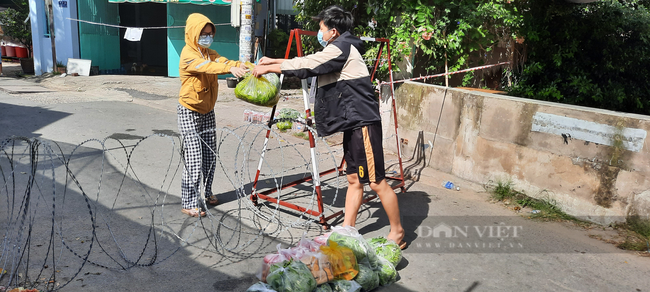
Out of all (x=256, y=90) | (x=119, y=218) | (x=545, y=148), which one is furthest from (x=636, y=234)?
(x=119, y=218)

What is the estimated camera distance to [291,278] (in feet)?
10.3

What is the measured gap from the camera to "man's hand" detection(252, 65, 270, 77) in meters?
4.09

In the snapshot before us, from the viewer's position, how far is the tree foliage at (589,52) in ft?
24.4

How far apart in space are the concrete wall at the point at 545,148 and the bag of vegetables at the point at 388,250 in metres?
2.49

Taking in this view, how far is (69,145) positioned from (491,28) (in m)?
7.05

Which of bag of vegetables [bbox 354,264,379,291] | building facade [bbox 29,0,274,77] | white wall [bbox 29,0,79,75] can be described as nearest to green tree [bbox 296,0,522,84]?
bag of vegetables [bbox 354,264,379,291]

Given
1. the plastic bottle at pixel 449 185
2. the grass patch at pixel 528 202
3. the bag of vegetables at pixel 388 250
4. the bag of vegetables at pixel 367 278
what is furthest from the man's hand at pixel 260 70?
the grass patch at pixel 528 202

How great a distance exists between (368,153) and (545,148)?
253 centimetres

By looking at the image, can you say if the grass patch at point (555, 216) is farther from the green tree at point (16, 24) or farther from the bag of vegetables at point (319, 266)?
the green tree at point (16, 24)

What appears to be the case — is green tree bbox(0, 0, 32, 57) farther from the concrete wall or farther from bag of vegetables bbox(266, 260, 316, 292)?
bag of vegetables bbox(266, 260, 316, 292)

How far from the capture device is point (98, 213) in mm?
4828

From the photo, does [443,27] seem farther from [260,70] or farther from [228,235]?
[228,235]

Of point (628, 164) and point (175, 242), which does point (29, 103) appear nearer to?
point (175, 242)

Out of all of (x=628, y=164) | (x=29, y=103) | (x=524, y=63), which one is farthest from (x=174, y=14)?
(x=628, y=164)
